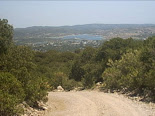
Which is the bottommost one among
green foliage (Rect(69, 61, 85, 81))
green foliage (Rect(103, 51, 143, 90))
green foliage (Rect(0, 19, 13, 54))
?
green foliage (Rect(69, 61, 85, 81))

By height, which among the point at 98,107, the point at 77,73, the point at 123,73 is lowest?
the point at 77,73

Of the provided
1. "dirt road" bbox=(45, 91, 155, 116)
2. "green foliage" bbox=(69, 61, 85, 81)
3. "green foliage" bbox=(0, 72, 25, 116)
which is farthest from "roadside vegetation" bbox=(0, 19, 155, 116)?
"green foliage" bbox=(69, 61, 85, 81)

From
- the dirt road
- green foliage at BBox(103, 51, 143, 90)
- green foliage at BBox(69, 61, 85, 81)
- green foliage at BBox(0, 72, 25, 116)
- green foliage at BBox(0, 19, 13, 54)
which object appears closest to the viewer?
green foliage at BBox(0, 72, 25, 116)

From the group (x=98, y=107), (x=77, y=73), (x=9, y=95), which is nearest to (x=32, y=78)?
(x=9, y=95)

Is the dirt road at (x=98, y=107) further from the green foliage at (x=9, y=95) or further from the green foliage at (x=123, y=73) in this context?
the green foliage at (x=9, y=95)

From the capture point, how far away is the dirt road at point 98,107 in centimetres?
1241

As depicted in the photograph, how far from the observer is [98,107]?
1364cm

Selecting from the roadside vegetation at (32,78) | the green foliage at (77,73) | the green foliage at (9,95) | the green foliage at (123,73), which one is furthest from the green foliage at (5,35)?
the green foliage at (77,73)

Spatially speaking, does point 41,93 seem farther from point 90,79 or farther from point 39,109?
point 90,79

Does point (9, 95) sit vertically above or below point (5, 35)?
below

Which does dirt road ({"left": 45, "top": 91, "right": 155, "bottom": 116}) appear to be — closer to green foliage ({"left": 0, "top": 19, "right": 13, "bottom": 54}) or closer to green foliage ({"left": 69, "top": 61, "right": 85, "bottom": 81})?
green foliage ({"left": 0, "top": 19, "right": 13, "bottom": 54})

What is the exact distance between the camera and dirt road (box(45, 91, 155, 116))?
12406 millimetres

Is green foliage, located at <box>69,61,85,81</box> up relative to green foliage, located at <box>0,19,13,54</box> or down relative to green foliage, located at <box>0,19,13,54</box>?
down

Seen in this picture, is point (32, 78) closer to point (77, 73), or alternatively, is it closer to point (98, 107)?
point (98, 107)
